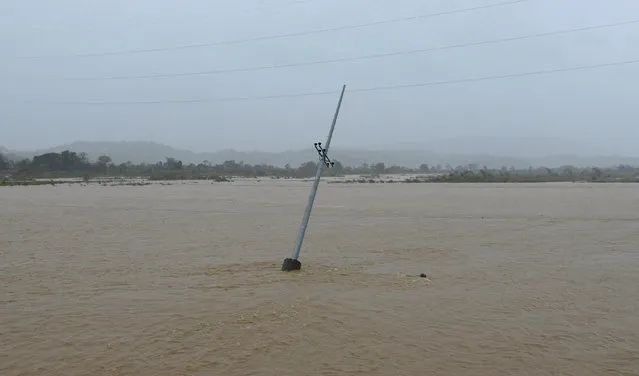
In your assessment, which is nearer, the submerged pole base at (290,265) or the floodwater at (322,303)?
the floodwater at (322,303)

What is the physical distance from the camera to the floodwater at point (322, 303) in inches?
216

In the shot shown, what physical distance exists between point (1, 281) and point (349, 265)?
5.81 meters

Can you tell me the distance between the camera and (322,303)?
759 centimetres

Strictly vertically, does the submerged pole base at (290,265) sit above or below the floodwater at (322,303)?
above

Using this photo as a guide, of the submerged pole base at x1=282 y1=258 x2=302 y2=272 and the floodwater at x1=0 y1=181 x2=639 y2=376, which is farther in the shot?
the submerged pole base at x1=282 y1=258 x2=302 y2=272

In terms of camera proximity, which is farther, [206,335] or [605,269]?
[605,269]

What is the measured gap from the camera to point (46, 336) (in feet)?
20.3

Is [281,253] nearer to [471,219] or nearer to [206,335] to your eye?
[206,335]

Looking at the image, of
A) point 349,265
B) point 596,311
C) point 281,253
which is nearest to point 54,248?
point 281,253

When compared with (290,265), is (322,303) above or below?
below

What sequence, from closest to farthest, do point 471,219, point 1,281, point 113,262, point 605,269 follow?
point 1,281 < point 605,269 < point 113,262 < point 471,219

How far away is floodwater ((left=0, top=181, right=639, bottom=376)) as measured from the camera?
18.0 feet

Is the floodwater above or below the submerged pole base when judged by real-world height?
below

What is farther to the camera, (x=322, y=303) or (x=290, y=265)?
(x=290, y=265)
